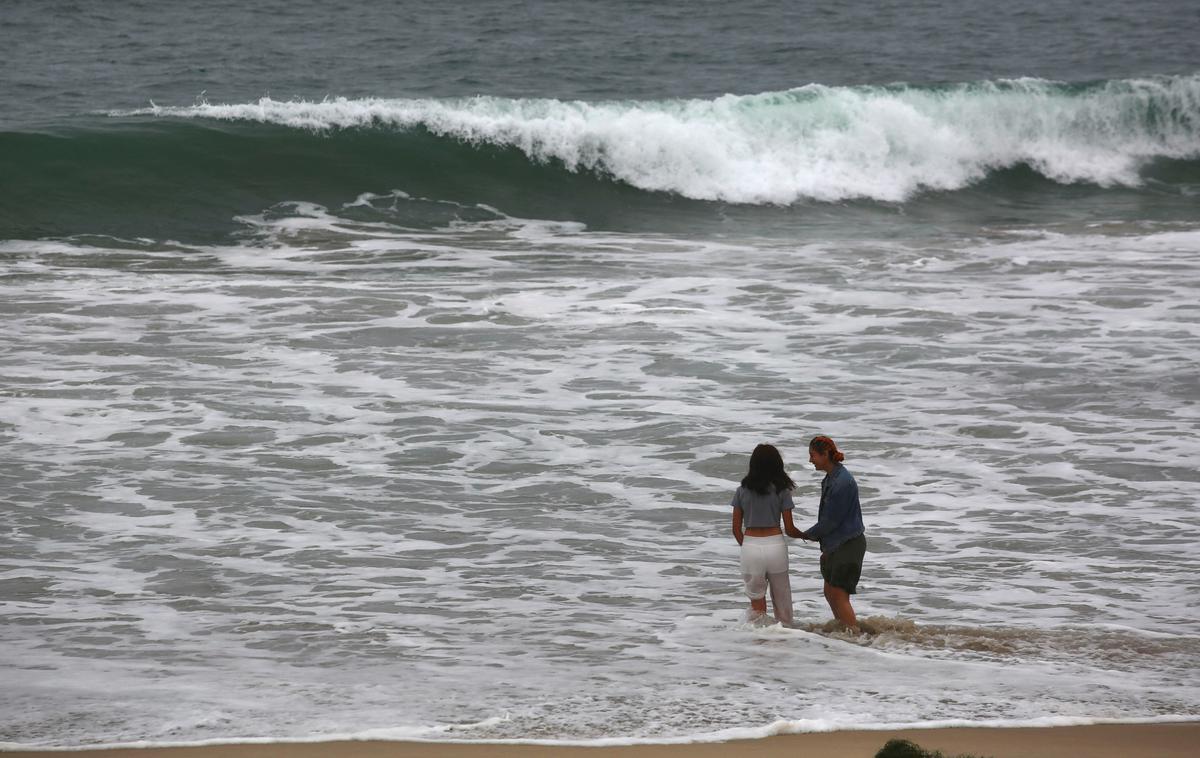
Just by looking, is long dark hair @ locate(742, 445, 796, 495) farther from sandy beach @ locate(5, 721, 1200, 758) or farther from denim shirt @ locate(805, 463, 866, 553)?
sandy beach @ locate(5, 721, 1200, 758)

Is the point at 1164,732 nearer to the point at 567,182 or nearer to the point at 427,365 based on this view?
the point at 427,365

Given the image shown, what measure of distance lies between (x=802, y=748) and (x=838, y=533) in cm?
188

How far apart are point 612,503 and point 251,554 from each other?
2.35 m

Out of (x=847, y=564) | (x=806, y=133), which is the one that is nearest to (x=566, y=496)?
(x=847, y=564)

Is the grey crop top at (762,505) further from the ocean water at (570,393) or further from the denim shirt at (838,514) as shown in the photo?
the ocean water at (570,393)

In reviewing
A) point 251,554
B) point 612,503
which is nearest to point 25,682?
point 251,554

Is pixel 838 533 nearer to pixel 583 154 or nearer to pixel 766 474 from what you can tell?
pixel 766 474

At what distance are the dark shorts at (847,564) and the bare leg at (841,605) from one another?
27mm

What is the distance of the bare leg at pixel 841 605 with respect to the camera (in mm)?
7672

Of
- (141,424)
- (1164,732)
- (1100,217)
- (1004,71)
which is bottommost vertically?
(1164,732)

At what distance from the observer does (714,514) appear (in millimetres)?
9680

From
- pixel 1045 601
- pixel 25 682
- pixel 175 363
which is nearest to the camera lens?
pixel 25 682

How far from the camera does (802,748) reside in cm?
614

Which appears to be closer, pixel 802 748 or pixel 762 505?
pixel 802 748
